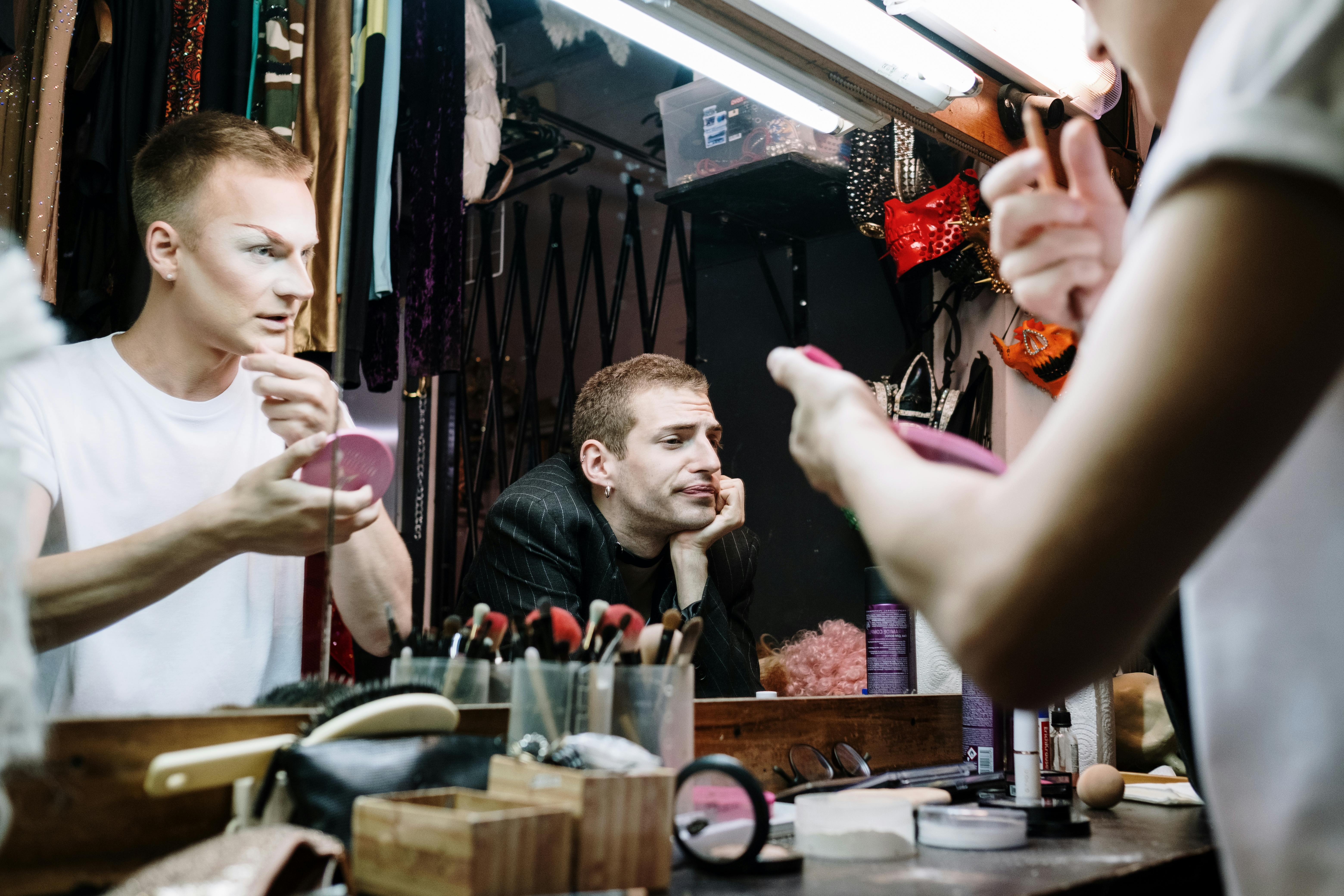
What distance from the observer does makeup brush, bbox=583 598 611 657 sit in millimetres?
979

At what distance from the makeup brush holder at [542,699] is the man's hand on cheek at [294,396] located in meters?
0.32

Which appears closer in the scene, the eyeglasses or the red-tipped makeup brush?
the red-tipped makeup brush

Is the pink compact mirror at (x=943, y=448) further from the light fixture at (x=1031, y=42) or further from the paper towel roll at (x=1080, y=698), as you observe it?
the light fixture at (x=1031, y=42)

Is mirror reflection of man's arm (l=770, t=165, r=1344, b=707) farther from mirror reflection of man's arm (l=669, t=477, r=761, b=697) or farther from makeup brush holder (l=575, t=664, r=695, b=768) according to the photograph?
mirror reflection of man's arm (l=669, t=477, r=761, b=697)

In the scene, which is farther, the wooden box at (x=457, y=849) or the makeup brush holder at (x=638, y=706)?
the makeup brush holder at (x=638, y=706)

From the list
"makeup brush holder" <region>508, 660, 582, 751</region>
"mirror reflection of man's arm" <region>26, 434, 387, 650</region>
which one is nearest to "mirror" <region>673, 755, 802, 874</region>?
"makeup brush holder" <region>508, 660, 582, 751</region>

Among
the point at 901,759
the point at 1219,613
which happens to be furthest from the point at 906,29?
the point at 1219,613

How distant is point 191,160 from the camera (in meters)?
0.96

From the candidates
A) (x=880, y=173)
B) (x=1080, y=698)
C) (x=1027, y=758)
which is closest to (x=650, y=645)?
(x=1027, y=758)

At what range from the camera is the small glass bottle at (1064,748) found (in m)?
1.50

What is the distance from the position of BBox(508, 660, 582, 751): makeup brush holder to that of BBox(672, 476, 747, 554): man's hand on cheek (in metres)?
0.65

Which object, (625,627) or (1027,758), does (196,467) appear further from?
(1027,758)

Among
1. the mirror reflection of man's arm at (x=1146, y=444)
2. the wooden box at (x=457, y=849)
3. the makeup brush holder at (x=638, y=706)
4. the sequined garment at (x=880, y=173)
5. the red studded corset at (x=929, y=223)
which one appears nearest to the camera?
the mirror reflection of man's arm at (x=1146, y=444)

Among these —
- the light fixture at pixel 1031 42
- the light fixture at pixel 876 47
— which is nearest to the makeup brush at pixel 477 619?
the light fixture at pixel 876 47
